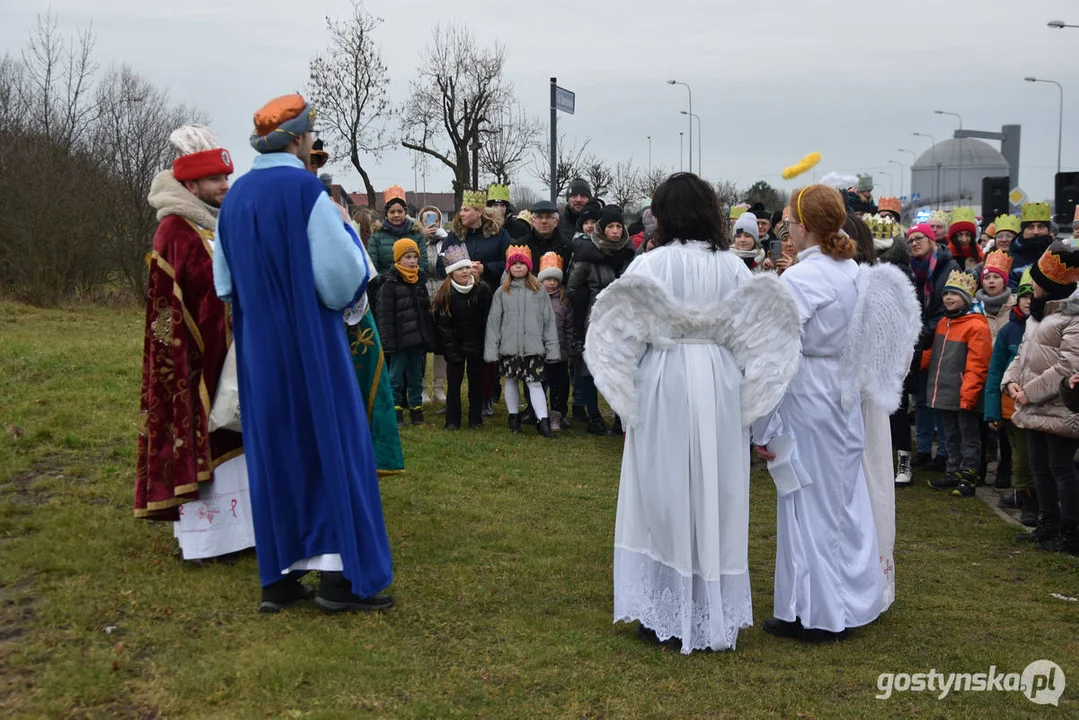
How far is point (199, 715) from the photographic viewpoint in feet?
12.9

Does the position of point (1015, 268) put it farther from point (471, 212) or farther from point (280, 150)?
point (280, 150)

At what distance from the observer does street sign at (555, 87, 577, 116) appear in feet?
58.2

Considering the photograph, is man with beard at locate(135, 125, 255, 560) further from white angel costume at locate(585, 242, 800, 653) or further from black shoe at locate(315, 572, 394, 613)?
white angel costume at locate(585, 242, 800, 653)

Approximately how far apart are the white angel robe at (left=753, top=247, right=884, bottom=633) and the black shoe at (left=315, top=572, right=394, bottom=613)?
2.05 m

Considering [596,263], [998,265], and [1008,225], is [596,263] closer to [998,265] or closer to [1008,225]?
[998,265]

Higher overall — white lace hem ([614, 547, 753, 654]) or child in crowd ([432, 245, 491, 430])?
child in crowd ([432, 245, 491, 430])

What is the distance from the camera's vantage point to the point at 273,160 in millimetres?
5125

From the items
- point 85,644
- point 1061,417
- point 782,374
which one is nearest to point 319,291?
point 85,644

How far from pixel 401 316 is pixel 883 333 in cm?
620

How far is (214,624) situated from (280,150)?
2.32 metres

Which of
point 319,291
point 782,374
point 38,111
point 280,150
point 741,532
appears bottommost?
point 741,532

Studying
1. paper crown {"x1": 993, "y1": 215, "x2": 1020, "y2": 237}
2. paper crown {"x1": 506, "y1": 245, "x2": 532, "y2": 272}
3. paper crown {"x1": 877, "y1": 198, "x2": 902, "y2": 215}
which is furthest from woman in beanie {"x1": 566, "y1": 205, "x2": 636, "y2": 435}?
paper crown {"x1": 993, "y1": 215, "x2": 1020, "y2": 237}

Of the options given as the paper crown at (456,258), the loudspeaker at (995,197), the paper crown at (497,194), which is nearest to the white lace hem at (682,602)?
the paper crown at (456,258)

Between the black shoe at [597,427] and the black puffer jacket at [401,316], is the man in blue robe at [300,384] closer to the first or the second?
the black puffer jacket at [401,316]
